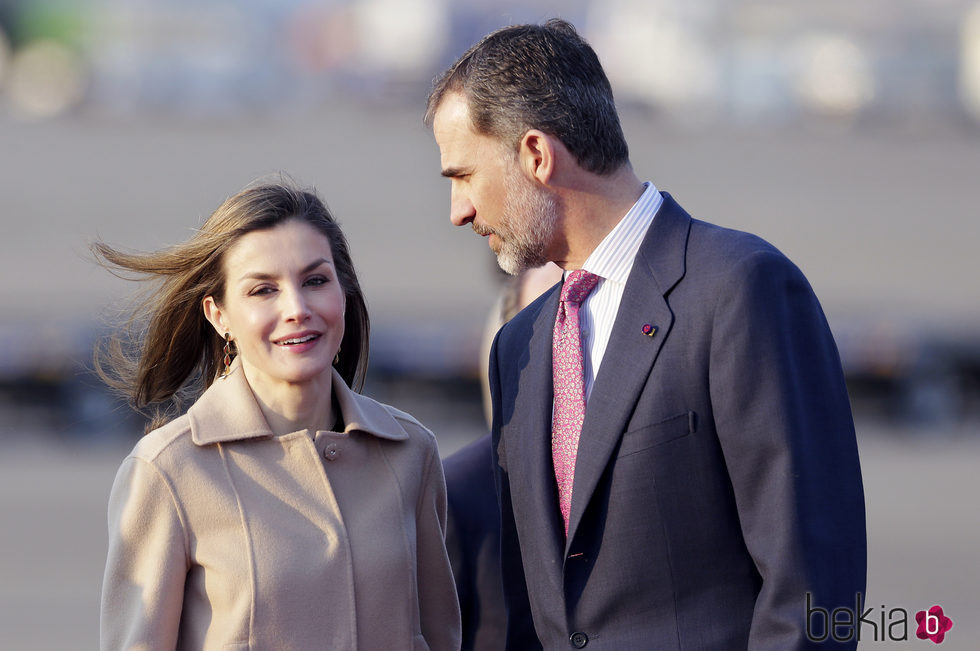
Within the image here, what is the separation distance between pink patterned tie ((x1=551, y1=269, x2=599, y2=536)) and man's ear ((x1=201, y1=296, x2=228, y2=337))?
0.75m

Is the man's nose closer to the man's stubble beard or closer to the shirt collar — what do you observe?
the man's stubble beard

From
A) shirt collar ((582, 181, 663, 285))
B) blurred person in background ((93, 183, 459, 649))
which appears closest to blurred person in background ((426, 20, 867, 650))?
shirt collar ((582, 181, 663, 285))

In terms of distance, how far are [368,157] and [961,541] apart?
1211 centimetres

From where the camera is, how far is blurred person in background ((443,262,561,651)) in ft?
10.4

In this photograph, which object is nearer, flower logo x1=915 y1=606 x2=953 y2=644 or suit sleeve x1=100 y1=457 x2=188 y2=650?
suit sleeve x1=100 y1=457 x2=188 y2=650

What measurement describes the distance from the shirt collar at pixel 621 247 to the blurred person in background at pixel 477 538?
0.65 meters

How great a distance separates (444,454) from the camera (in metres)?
10.5

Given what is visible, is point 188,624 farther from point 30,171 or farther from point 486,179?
point 30,171

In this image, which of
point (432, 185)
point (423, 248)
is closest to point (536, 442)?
point (423, 248)

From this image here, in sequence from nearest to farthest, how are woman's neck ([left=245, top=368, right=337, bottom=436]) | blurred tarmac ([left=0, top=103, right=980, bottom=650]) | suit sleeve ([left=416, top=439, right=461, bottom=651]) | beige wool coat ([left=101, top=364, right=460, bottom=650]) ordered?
beige wool coat ([left=101, top=364, right=460, bottom=650]) → woman's neck ([left=245, top=368, right=337, bottom=436]) → suit sleeve ([left=416, top=439, right=461, bottom=651]) → blurred tarmac ([left=0, top=103, right=980, bottom=650])

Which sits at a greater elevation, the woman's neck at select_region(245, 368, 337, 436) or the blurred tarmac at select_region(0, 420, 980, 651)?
the woman's neck at select_region(245, 368, 337, 436)

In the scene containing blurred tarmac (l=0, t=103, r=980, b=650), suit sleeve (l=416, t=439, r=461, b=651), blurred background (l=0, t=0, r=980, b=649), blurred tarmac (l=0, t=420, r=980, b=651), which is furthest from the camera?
blurred background (l=0, t=0, r=980, b=649)

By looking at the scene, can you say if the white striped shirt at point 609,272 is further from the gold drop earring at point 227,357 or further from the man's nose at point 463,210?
the gold drop earring at point 227,357

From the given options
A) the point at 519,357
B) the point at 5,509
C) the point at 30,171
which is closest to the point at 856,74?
the point at 30,171
